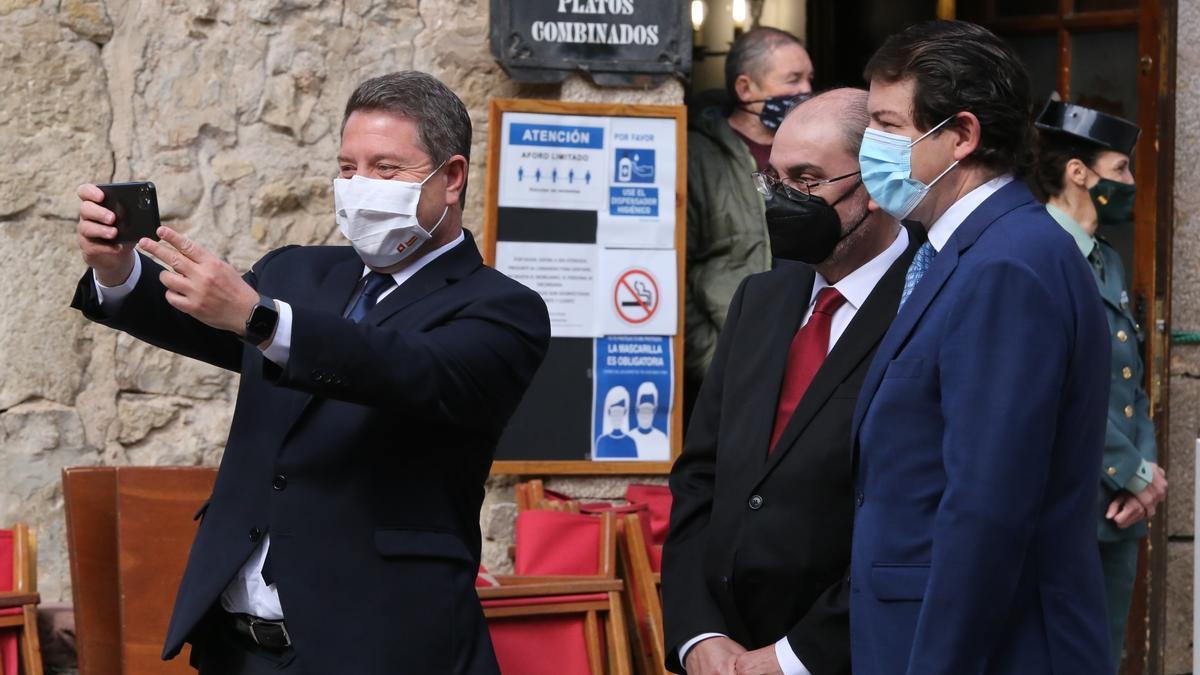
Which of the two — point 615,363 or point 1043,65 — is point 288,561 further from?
point 1043,65

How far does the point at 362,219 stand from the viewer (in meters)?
2.73

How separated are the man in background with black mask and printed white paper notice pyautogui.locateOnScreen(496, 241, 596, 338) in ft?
1.15

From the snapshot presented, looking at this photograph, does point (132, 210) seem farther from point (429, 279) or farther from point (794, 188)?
point (794, 188)

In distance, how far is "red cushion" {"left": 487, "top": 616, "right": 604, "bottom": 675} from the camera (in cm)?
Answer: 351

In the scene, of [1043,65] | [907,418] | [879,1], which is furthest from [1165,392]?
[907,418]

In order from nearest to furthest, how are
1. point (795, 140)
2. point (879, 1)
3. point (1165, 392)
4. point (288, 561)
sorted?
point (288, 561)
point (795, 140)
point (1165, 392)
point (879, 1)

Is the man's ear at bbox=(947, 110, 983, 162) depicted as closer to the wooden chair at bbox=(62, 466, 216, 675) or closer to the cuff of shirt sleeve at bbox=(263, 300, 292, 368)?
the cuff of shirt sleeve at bbox=(263, 300, 292, 368)

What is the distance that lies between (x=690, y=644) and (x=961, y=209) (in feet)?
3.05

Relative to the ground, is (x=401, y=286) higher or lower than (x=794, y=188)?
lower

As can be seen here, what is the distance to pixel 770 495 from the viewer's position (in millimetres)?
2740

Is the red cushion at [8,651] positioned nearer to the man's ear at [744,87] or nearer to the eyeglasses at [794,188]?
the eyeglasses at [794,188]

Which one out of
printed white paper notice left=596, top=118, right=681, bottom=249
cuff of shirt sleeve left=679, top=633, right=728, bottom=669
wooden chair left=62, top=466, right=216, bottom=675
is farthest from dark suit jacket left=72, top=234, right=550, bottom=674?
printed white paper notice left=596, top=118, right=681, bottom=249

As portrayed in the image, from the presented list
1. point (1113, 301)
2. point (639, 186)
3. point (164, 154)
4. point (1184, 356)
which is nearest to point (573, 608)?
point (639, 186)

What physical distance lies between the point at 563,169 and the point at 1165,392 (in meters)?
2.10
